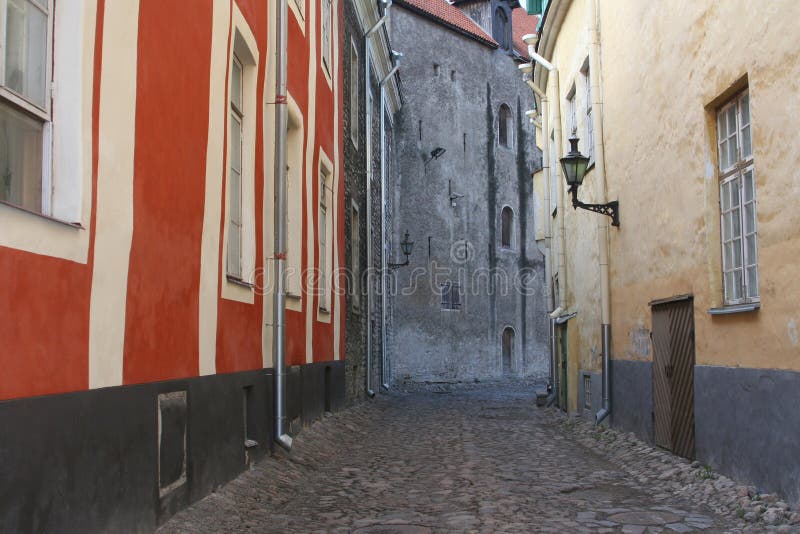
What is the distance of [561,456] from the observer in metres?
9.45

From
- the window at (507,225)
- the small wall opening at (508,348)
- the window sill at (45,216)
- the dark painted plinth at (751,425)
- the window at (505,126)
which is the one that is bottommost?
the dark painted plinth at (751,425)

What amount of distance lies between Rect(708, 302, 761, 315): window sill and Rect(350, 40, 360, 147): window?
9738mm

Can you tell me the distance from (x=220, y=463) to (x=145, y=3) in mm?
3441

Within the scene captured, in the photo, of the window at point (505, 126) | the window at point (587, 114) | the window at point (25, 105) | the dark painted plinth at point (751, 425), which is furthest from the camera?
the window at point (505, 126)

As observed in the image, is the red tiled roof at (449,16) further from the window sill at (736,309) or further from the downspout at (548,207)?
the window sill at (736,309)

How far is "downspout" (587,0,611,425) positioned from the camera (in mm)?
11156

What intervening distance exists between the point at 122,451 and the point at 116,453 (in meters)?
0.09

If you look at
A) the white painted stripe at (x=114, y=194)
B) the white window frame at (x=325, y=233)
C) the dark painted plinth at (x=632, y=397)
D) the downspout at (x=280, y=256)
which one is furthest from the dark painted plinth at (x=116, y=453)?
the white window frame at (x=325, y=233)

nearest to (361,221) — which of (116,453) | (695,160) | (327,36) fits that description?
(327,36)

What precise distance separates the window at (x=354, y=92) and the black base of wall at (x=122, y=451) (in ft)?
30.0

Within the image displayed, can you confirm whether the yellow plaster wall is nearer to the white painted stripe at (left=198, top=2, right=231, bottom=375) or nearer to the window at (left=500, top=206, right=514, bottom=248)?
the white painted stripe at (left=198, top=2, right=231, bottom=375)

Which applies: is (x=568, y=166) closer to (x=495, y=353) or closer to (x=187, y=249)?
(x=187, y=249)

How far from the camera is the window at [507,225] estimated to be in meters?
31.8

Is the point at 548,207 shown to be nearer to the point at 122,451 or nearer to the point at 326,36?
the point at 326,36
